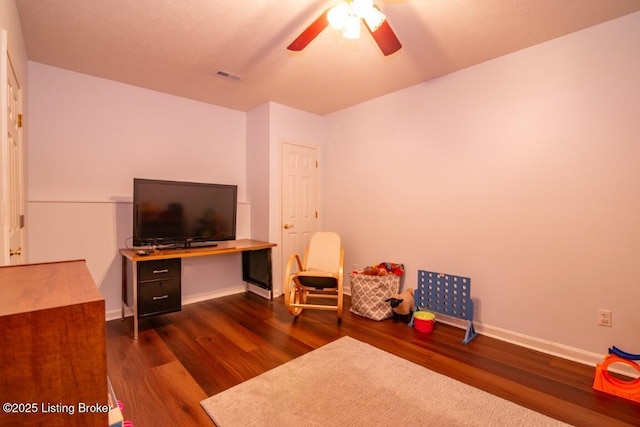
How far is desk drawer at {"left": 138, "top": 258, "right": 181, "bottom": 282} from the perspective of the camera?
2839 mm

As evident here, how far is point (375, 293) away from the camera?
3143 mm

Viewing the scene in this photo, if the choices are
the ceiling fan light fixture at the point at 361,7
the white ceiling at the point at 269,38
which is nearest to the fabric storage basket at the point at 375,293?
the white ceiling at the point at 269,38

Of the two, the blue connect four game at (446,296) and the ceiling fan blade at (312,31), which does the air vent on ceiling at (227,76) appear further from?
the blue connect four game at (446,296)

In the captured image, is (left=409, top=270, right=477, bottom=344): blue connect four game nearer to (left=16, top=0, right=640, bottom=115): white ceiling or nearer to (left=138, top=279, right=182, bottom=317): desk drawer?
(left=16, top=0, right=640, bottom=115): white ceiling

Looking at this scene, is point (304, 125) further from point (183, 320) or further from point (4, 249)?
point (4, 249)

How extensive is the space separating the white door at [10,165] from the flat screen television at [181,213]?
917mm

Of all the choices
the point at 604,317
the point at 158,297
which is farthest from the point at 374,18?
the point at 158,297

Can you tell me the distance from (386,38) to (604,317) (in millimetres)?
2544

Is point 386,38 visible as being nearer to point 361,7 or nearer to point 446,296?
point 361,7

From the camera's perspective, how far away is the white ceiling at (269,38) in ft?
6.59

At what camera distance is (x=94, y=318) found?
0.69m

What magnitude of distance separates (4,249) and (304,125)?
336cm

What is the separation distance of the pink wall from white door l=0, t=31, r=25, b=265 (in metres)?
3.20

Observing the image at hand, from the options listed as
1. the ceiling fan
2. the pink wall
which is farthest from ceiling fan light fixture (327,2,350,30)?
the pink wall
